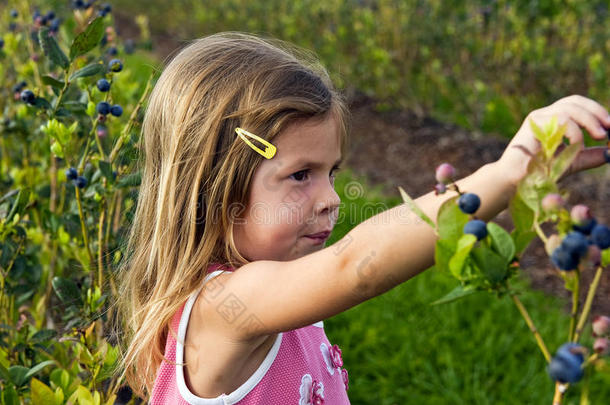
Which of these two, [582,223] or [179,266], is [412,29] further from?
[582,223]

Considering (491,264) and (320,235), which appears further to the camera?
(320,235)

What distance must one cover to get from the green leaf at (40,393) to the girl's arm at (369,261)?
0.40m

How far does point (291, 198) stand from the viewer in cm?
→ 124

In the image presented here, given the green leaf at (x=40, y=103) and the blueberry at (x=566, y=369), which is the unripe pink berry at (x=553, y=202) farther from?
the green leaf at (x=40, y=103)

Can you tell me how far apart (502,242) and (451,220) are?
0.19ft

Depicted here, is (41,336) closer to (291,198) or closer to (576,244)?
(291,198)

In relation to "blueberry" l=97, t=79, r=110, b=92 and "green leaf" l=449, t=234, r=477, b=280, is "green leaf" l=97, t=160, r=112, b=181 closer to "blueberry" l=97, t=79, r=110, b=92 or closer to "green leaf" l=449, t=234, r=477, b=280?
"blueberry" l=97, t=79, r=110, b=92

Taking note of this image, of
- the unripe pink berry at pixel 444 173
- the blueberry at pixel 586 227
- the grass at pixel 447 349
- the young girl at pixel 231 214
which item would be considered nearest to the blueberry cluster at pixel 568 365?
the blueberry at pixel 586 227

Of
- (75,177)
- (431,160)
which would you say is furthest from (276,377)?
(431,160)

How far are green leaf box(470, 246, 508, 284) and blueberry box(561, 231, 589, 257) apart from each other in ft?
0.25

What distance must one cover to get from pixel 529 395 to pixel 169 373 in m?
1.71

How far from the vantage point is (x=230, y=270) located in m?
1.30

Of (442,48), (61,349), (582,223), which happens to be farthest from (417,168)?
(582,223)

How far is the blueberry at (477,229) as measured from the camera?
0.64 metres
